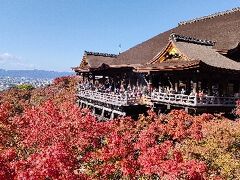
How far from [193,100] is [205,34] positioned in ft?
54.5

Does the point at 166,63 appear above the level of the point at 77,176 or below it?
above

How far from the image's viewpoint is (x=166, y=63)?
3134cm

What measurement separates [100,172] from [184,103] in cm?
1306

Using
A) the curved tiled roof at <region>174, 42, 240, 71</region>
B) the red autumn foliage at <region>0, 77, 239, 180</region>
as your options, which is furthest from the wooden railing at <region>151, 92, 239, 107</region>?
the curved tiled roof at <region>174, 42, 240, 71</region>

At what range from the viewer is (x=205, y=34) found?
4050 centimetres

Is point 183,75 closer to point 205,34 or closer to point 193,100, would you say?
point 193,100

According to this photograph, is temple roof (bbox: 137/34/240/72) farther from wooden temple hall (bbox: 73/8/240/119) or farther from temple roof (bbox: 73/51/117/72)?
temple roof (bbox: 73/51/117/72)

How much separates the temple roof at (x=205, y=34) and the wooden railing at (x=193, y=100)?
6.62 meters

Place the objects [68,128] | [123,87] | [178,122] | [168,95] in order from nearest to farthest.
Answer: [68,128]
[178,122]
[168,95]
[123,87]

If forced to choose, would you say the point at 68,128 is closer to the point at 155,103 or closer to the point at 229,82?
the point at 155,103

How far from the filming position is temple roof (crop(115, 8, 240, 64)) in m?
35.4

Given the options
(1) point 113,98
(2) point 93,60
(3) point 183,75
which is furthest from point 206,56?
(2) point 93,60

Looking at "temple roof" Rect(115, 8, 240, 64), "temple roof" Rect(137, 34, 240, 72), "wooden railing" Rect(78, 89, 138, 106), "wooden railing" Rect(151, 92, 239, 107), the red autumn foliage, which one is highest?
"temple roof" Rect(115, 8, 240, 64)

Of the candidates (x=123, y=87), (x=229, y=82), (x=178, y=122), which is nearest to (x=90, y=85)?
(x=123, y=87)
